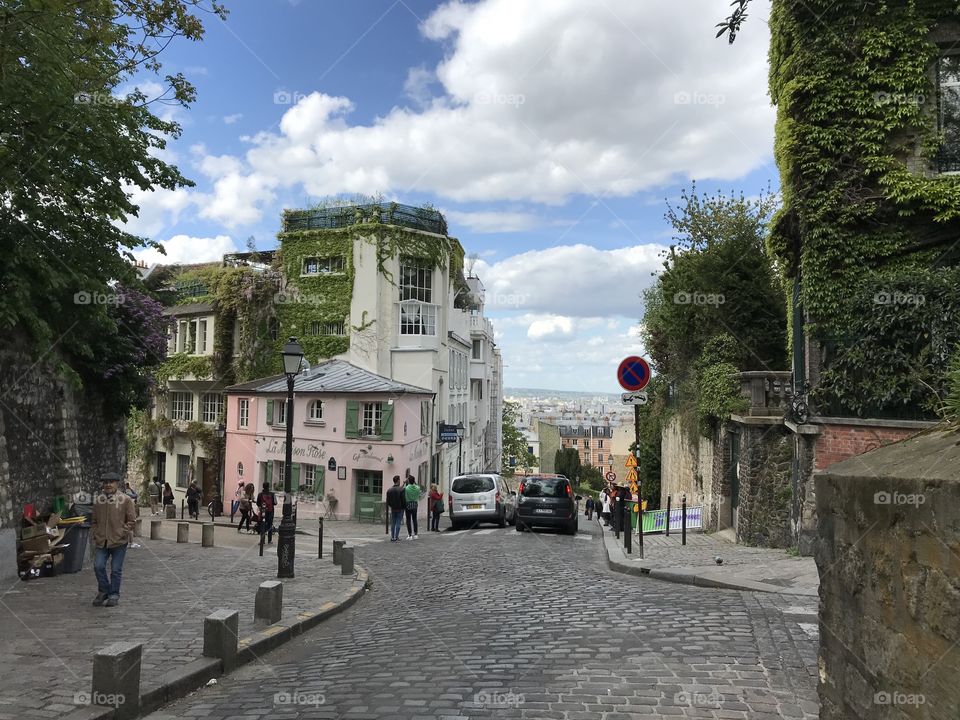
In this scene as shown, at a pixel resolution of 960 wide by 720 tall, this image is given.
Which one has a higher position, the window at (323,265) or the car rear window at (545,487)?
the window at (323,265)

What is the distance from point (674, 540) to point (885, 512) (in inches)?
530

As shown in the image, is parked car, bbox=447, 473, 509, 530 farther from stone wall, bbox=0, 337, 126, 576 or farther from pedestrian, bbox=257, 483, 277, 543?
stone wall, bbox=0, 337, 126, 576

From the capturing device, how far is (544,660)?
21.5 ft

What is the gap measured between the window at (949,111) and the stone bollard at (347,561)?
12.5 m

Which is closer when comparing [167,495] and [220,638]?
[220,638]

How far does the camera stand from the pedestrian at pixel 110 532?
8891mm

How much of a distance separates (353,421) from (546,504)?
11.6 meters

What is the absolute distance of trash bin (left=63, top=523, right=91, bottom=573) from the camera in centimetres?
1137

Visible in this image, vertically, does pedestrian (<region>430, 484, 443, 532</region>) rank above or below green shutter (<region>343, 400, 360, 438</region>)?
below

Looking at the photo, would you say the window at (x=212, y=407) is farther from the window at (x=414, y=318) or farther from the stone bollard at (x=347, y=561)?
the stone bollard at (x=347, y=561)

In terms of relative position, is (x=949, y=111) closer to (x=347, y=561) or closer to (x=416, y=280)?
(x=347, y=561)

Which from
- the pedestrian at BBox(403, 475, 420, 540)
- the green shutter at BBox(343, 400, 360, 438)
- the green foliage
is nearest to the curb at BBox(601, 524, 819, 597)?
the green foliage

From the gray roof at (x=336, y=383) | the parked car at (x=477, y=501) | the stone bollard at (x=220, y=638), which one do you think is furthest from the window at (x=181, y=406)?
the stone bollard at (x=220, y=638)

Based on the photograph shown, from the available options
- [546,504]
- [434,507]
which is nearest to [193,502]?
[434,507]
